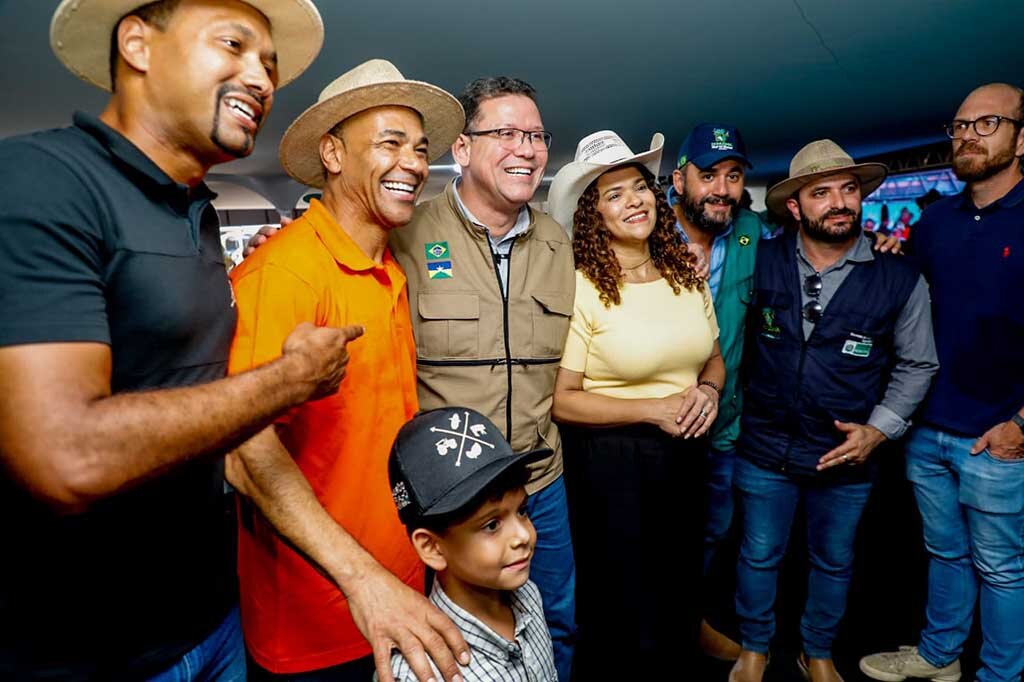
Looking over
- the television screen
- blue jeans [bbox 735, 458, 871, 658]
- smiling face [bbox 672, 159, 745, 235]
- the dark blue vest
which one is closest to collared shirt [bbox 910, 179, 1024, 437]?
the dark blue vest

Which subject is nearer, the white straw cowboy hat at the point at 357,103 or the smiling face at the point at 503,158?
the white straw cowboy hat at the point at 357,103

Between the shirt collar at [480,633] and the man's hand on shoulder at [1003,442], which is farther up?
the man's hand on shoulder at [1003,442]

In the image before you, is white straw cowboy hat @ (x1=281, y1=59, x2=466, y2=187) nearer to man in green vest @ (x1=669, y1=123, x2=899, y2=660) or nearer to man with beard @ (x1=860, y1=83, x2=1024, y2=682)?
man in green vest @ (x1=669, y1=123, x2=899, y2=660)

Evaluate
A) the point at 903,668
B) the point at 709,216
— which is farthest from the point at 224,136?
the point at 903,668

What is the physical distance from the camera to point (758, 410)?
236 centimetres

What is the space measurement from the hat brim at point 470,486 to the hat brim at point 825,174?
5.93 feet

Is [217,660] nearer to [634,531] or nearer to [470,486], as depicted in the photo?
[470,486]

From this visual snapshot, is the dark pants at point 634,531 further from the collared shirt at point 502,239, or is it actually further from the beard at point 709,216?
the beard at point 709,216

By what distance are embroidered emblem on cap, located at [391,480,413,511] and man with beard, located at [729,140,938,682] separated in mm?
1670

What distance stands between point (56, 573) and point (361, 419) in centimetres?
64

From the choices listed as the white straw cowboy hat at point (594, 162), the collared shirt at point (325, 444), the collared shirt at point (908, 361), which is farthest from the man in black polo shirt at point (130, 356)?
the collared shirt at point (908, 361)

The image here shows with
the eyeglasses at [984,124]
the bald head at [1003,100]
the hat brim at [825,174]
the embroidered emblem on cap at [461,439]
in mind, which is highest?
the bald head at [1003,100]

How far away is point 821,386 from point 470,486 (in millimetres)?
1663

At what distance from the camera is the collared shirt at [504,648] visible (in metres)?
1.20
